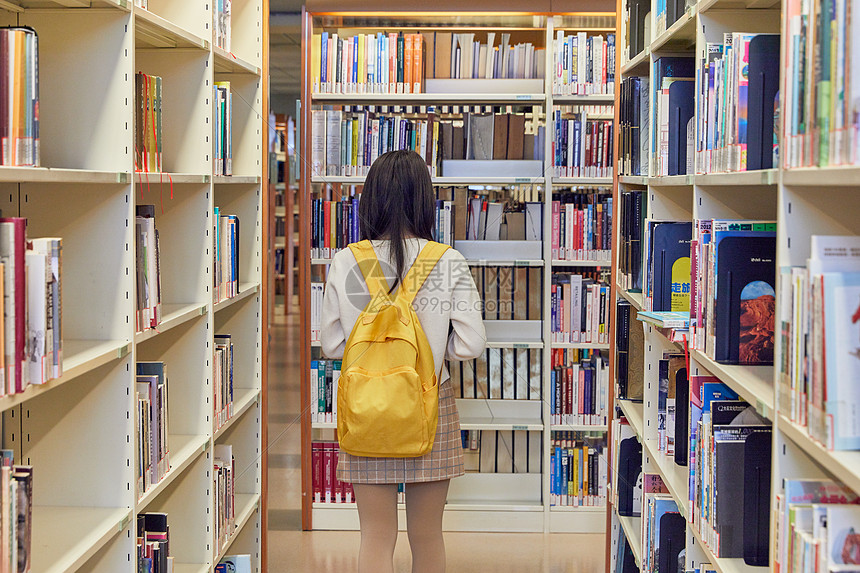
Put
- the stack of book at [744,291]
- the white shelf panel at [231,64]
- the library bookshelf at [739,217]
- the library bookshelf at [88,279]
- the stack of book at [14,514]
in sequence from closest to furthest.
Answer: the library bookshelf at [739,217] → the stack of book at [14,514] → the stack of book at [744,291] → the library bookshelf at [88,279] → the white shelf panel at [231,64]

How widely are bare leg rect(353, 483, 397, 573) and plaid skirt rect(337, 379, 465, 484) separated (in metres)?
0.05

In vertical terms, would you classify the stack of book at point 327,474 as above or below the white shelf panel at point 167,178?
below

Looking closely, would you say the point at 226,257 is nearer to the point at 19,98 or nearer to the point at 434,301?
the point at 434,301

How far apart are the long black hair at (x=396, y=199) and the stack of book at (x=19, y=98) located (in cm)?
113

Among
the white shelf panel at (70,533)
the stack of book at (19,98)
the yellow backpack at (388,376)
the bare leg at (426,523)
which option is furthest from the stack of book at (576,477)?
the stack of book at (19,98)

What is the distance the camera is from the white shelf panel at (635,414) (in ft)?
8.88

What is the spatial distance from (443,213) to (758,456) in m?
2.74

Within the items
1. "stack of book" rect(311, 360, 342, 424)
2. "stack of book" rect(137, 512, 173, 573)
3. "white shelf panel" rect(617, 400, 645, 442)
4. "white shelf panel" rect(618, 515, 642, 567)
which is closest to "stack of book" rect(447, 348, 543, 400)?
"stack of book" rect(311, 360, 342, 424)

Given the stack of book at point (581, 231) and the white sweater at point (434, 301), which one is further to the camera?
the stack of book at point (581, 231)

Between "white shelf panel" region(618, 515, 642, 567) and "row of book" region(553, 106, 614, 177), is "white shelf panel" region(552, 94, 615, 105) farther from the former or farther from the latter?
"white shelf panel" region(618, 515, 642, 567)

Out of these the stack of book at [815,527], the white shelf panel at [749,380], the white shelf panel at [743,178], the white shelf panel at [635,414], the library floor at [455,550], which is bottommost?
the library floor at [455,550]

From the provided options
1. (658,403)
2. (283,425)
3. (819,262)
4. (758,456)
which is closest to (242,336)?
(658,403)

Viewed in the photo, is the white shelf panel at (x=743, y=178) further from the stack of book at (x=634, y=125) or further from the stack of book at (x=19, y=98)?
the stack of book at (x=19, y=98)

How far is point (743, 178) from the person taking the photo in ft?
5.25
